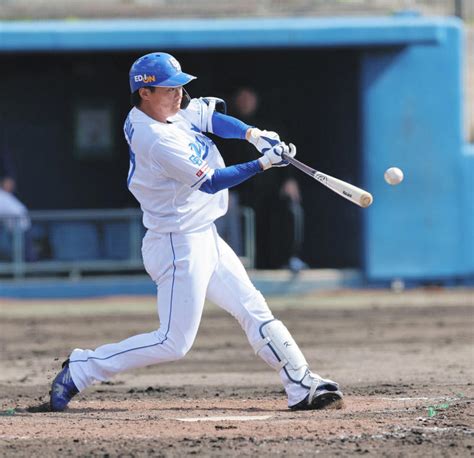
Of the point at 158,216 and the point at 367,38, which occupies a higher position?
the point at 367,38

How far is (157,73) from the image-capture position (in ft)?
20.9

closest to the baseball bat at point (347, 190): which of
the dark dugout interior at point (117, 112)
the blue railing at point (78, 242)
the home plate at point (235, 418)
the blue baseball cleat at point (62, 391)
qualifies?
the home plate at point (235, 418)

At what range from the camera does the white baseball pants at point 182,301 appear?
643 cm

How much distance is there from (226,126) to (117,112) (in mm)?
10341

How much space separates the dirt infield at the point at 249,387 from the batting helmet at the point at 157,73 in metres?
1.79

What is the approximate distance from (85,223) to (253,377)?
5.75 m

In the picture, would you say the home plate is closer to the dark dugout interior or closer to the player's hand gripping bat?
the player's hand gripping bat

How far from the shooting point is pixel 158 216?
6469 mm

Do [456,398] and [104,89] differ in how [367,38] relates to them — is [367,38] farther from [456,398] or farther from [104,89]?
[456,398]

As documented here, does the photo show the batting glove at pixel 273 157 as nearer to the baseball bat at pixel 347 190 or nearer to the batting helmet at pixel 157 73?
the baseball bat at pixel 347 190

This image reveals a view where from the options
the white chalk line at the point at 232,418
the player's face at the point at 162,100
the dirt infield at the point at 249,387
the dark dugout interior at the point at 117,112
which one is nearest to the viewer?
the dirt infield at the point at 249,387

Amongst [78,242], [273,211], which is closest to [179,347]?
[78,242]

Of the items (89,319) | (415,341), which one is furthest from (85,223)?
(415,341)

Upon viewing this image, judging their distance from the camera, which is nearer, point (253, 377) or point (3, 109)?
point (253, 377)
